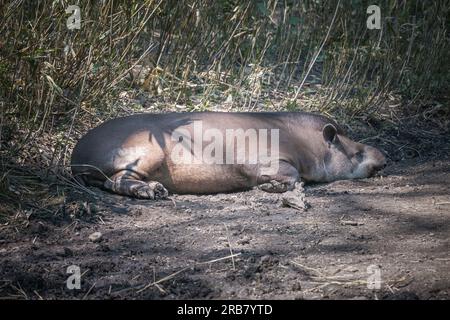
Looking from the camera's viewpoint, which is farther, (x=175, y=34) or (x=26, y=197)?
(x=175, y=34)

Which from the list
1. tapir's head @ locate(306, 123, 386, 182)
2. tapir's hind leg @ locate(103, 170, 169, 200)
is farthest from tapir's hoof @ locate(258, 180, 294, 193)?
tapir's hind leg @ locate(103, 170, 169, 200)

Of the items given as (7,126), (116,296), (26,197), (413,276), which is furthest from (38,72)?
(413,276)

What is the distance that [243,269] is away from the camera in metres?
4.72

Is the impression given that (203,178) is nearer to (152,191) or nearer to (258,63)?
(152,191)

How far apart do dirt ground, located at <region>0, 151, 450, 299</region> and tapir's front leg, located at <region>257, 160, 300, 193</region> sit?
167 mm

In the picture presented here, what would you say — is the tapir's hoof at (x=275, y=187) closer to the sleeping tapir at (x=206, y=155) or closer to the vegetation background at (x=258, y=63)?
the sleeping tapir at (x=206, y=155)

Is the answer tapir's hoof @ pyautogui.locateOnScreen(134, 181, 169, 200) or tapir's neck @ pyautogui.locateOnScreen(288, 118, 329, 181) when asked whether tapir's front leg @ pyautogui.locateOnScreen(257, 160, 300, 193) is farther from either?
tapir's hoof @ pyautogui.locateOnScreen(134, 181, 169, 200)

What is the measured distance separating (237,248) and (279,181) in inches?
69.1

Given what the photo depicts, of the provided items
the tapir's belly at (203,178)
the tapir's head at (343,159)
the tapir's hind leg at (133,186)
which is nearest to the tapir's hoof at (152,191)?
the tapir's hind leg at (133,186)

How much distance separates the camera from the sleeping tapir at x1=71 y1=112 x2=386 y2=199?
6438 mm

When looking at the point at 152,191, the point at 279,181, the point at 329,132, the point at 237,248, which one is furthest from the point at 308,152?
the point at 237,248

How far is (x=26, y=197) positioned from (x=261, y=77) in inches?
158

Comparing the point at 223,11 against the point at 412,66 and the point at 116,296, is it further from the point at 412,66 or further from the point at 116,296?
the point at 116,296

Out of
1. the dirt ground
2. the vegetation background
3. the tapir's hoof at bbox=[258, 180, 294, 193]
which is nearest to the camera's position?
the dirt ground
